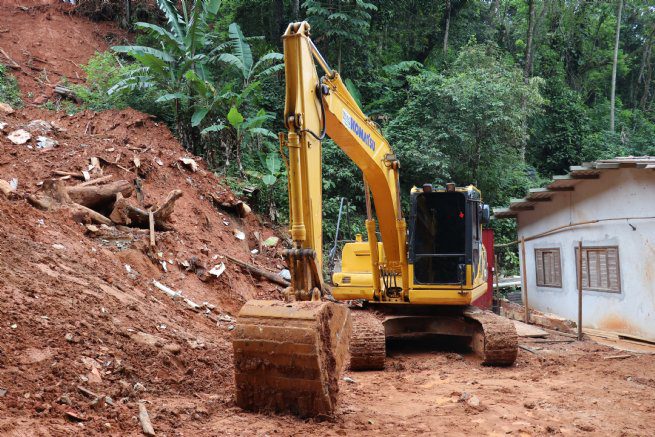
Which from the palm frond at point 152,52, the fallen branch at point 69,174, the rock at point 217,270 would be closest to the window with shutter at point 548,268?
the rock at point 217,270

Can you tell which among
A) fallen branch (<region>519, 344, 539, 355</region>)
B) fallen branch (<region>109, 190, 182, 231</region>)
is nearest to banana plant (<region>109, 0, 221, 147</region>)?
fallen branch (<region>109, 190, 182, 231</region>)

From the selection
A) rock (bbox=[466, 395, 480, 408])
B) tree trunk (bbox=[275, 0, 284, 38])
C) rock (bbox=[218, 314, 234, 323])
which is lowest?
rock (bbox=[466, 395, 480, 408])

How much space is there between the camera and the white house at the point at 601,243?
10453 mm

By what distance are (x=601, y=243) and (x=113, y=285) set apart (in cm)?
932

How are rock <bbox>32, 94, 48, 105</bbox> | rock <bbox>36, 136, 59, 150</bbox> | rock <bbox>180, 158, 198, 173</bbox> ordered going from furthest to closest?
rock <bbox>32, 94, 48, 105</bbox> < rock <bbox>180, 158, 198, 173</bbox> < rock <bbox>36, 136, 59, 150</bbox>

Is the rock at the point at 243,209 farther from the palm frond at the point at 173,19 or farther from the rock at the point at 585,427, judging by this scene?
the rock at the point at 585,427

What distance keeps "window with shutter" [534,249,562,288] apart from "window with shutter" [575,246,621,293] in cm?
104

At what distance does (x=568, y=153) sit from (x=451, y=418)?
22.8 meters

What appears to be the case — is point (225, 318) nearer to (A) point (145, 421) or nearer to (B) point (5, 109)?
(A) point (145, 421)

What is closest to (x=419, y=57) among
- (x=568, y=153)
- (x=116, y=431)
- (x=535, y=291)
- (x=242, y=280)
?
(x=568, y=153)

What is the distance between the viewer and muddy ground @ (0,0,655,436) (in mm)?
4172

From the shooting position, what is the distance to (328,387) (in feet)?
14.5

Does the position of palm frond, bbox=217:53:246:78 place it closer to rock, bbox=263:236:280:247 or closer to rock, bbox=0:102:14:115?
rock, bbox=263:236:280:247

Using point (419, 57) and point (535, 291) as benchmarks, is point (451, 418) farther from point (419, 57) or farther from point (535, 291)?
point (419, 57)
